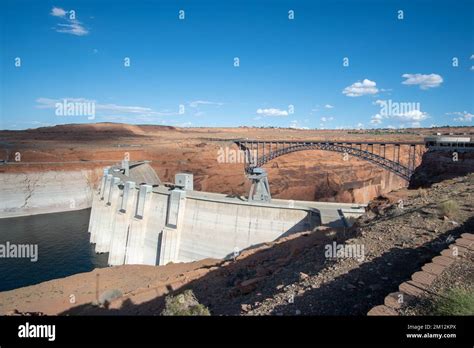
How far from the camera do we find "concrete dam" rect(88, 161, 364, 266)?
86.8 feet

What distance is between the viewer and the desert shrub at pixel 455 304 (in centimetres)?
530

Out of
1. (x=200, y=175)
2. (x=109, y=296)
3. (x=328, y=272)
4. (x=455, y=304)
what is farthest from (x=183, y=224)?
(x=200, y=175)

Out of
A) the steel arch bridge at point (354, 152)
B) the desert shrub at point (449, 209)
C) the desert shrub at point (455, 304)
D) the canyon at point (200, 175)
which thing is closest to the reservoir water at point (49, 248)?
the canyon at point (200, 175)

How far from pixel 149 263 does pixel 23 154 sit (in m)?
51.7

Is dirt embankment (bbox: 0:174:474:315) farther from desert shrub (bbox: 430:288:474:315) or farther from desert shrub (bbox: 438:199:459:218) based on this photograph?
desert shrub (bbox: 430:288:474:315)

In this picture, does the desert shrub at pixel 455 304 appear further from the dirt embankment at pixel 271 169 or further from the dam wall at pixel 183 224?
the dirt embankment at pixel 271 169

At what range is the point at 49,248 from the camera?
3894 cm

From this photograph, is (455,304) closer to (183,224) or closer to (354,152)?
(183,224)

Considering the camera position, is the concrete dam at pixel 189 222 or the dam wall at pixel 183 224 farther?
the dam wall at pixel 183 224

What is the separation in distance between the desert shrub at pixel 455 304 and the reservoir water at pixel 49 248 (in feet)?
112

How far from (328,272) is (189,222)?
73.5 feet
